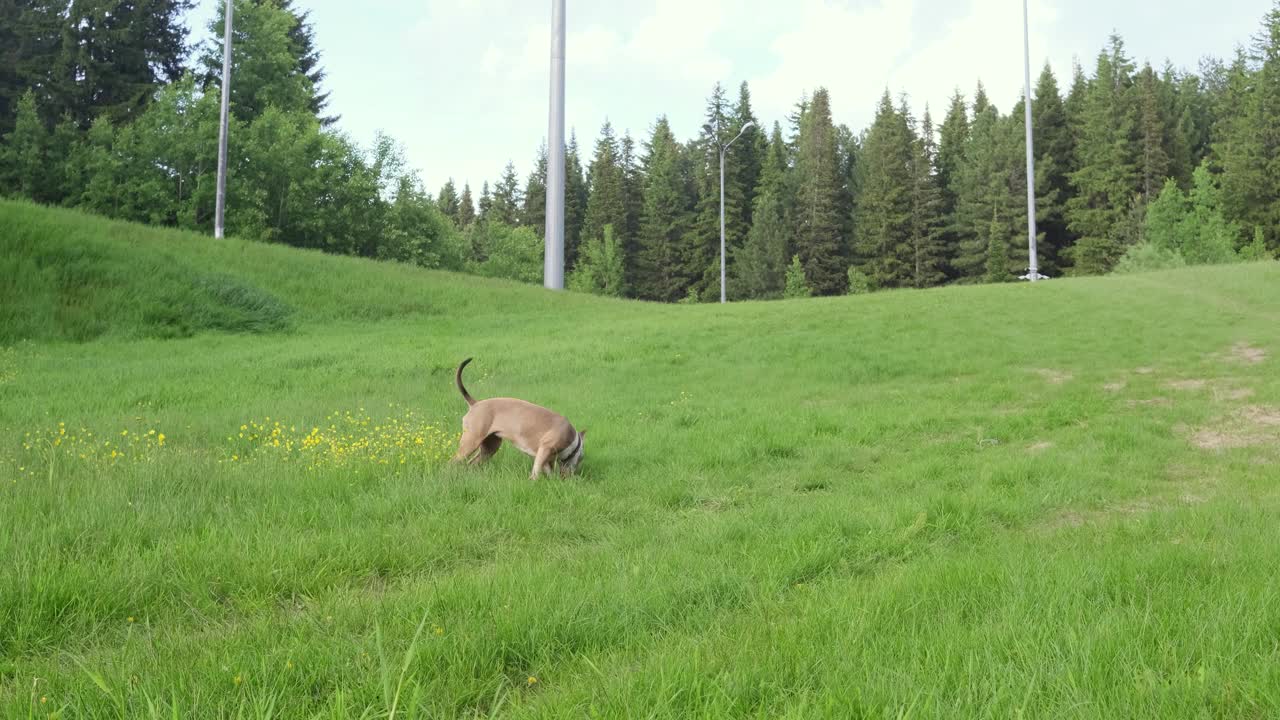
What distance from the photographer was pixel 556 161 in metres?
30.2

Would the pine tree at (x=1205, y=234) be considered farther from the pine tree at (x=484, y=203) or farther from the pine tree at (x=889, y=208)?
the pine tree at (x=484, y=203)

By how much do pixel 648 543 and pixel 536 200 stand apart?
91.1m

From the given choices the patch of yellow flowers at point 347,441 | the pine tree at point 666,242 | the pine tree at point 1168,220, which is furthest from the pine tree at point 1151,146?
the patch of yellow flowers at point 347,441

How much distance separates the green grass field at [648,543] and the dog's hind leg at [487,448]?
0.73 ft

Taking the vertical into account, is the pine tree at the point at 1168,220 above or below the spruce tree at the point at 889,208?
below

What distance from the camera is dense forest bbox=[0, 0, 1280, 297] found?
139ft

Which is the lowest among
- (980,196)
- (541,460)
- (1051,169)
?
(541,460)

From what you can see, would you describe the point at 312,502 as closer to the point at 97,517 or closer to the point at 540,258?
the point at 97,517

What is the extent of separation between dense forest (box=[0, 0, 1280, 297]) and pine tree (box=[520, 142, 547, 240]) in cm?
38

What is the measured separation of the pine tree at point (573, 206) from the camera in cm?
8938

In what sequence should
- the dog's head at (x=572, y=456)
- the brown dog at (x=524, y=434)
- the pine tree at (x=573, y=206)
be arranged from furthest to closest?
the pine tree at (x=573, y=206), the dog's head at (x=572, y=456), the brown dog at (x=524, y=434)

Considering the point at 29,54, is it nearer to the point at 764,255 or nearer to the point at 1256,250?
the point at 764,255

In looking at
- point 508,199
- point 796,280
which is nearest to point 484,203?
point 508,199

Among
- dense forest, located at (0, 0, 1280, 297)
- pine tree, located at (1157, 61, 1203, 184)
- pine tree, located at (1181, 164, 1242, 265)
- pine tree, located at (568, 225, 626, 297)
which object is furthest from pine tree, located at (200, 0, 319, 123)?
pine tree, located at (1157, 61, 1203, 184)
